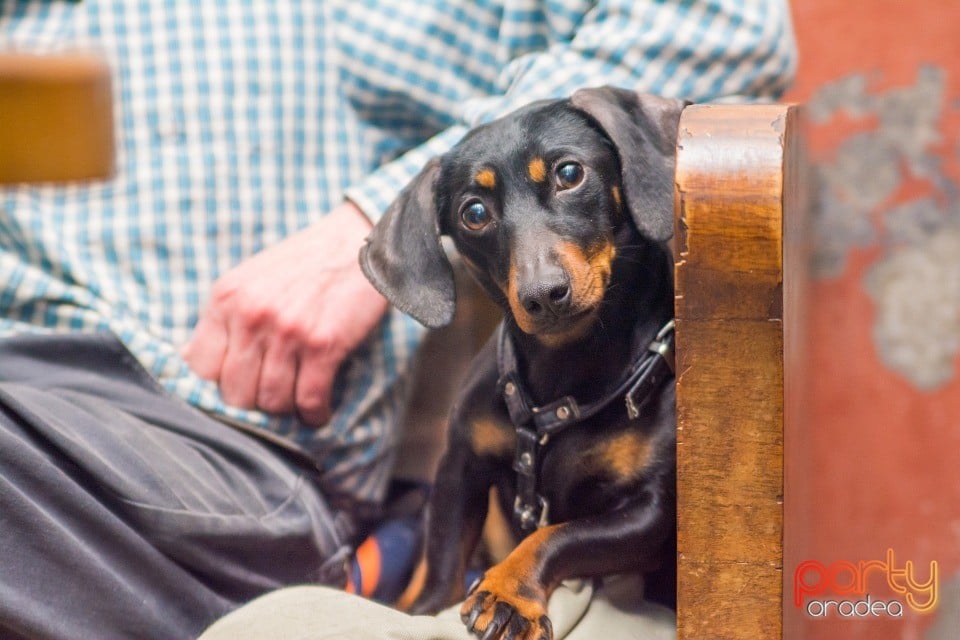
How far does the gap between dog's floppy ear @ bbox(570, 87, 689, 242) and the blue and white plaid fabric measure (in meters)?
0.18

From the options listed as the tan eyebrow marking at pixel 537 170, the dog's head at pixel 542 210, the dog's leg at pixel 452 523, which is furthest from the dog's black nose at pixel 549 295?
the dog's leg at pixel 452 523

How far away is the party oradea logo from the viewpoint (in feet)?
3.19

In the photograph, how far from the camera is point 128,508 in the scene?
0.88m

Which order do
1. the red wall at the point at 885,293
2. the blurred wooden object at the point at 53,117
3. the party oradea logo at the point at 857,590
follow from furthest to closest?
1. the red wall at the point at 885,293
2. the party oradea logo at the point at 857,590
3. the blurred wooden object at the point at 53,117

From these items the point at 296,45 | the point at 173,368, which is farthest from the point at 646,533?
the point at 296,45

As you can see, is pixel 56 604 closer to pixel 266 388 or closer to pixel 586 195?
pixel 266 388

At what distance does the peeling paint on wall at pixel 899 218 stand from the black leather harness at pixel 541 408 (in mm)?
741

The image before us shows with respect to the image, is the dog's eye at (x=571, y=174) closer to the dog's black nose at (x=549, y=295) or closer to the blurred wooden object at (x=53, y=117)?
the dog's black nose at (x=549, y=295)

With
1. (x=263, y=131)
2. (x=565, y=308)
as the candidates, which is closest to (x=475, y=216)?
(x=565, y=308)

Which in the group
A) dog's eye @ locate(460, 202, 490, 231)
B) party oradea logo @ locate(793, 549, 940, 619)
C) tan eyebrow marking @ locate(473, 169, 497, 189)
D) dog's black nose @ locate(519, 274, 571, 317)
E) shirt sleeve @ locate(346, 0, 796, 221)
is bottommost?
party oradea logo @ locate(793, 549, 940, 619)

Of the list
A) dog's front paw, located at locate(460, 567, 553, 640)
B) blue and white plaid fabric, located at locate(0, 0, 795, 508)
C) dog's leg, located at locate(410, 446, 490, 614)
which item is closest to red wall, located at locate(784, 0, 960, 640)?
blue and white plaid fabric, located at locate(0, 0, 795, 508)

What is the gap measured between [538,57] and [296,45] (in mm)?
306

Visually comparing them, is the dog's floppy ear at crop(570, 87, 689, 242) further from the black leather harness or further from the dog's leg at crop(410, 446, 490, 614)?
the dog's leg at crop(410, 446, 490, 614)

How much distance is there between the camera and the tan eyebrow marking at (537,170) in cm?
85
